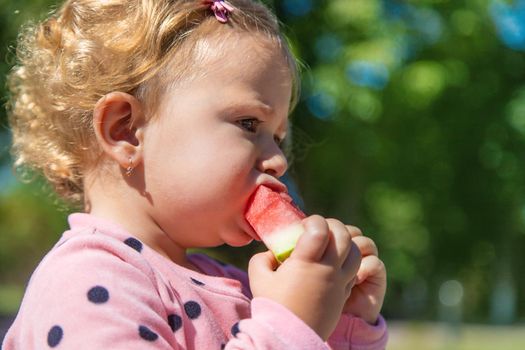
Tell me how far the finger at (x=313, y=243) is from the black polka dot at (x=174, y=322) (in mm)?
309

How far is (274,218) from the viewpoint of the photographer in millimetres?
2090

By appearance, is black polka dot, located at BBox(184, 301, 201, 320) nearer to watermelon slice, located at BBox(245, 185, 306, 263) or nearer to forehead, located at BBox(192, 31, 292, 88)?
watermelon slice, located at BBox(245, 185, 306, 263)

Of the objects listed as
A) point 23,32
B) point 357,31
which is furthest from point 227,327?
point 357,31

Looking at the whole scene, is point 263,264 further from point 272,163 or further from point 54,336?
point 54,336

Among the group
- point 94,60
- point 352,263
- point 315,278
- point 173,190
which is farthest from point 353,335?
point 94,60

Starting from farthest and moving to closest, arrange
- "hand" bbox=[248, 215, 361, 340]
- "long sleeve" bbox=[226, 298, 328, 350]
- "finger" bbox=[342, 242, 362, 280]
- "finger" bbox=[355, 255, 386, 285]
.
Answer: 1. "finger" bbox=[355, 255, 386, 285]
2. "finger" bbox=[342, 242, 362, 280]
3. "hand" bbox=[248, 215, 361, 340]
4. "long sleeve" bbox=[226, 298, 328, 350]

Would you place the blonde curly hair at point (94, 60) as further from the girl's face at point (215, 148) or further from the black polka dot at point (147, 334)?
the black polka dot at point (147, 334)

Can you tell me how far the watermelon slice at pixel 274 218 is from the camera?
2.03 m

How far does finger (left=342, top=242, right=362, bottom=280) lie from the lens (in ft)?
6.48

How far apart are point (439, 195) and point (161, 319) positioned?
71.3 feet

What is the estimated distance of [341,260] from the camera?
6.40 ft

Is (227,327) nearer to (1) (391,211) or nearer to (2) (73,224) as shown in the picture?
(2) (73,224)

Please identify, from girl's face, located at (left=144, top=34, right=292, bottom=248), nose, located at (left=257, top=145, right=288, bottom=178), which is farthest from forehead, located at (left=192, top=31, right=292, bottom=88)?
nose, located at (left=257, top=145, right=288, bottom=178)

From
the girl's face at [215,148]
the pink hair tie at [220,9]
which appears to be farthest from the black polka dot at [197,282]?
the pink hair tie at [220,9]
